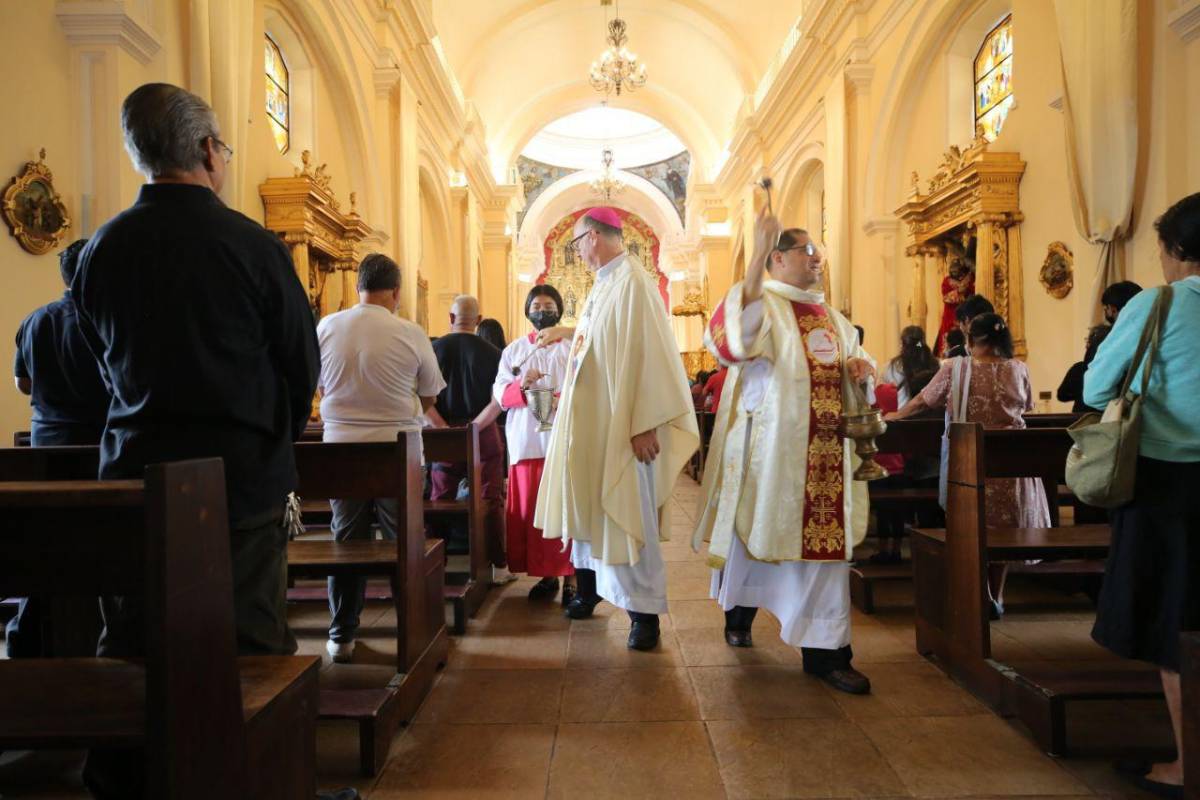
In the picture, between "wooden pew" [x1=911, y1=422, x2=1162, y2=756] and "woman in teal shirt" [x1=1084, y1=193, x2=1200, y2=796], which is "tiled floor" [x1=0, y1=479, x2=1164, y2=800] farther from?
"woman in teal shirt" [x1=1084, y1=193, x2=1200, y2=796]

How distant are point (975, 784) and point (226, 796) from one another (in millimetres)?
1932

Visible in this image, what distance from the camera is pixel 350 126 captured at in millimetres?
10070

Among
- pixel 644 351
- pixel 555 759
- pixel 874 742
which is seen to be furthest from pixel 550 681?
pixel 644 351

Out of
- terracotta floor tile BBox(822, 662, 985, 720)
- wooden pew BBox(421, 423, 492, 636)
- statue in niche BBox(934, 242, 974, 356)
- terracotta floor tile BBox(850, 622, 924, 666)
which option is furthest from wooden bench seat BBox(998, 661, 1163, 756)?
statue in niche BBox(934, 242, 974, 356)

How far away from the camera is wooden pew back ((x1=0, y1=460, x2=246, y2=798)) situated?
3.83ft

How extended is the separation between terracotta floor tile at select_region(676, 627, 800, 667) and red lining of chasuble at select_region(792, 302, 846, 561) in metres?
0.58

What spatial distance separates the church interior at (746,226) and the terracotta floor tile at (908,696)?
2 centimetres

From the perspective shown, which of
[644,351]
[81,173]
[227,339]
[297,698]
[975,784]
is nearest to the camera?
[297,698]

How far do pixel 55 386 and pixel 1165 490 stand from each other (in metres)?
3.61

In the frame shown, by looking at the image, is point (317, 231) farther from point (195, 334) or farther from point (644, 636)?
point (195, 334)

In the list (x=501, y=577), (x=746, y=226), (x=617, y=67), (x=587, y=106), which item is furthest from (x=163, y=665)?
(x=587, y=106)

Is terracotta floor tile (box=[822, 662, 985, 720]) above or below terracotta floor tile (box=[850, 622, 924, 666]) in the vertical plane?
above

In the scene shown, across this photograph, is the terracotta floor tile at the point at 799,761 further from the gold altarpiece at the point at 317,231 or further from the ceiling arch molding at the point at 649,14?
the ceiling arch molding at the point at 649,14

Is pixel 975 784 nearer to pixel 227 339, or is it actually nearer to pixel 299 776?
pixel 299 776
